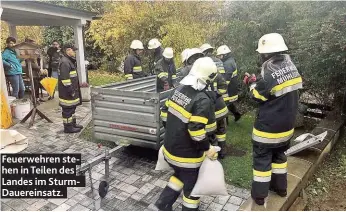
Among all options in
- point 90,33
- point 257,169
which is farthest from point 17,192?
point 90,33

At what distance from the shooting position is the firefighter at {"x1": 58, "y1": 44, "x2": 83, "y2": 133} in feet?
18.8

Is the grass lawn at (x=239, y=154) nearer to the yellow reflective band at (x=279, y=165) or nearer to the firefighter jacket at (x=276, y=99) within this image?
the yellow reflective band at (x=279, y=165)

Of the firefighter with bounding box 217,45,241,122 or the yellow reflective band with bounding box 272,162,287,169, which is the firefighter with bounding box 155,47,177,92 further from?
Result: the yellow reflective band with bounding box 272,162,287,169

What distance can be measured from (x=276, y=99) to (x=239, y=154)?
214cm

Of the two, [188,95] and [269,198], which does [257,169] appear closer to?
[269,198]

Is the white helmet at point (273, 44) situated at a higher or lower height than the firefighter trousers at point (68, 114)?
higher

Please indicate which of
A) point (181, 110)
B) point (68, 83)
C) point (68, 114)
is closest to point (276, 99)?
point (181, 110)

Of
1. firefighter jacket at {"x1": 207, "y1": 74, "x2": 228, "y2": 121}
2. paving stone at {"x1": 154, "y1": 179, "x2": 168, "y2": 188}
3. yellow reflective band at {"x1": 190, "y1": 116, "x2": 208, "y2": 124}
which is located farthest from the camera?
firefighter jacket at {"x1": 207, "y1": 74, "x2": 228, "y2": 121}

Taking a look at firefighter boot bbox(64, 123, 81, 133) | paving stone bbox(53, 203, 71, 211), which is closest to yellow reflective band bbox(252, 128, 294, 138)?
paving stone bbox(53, 203, 71, 211)

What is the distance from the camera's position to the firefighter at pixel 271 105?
10.2ft

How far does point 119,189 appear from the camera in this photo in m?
4.02

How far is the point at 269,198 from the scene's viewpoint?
3463mm

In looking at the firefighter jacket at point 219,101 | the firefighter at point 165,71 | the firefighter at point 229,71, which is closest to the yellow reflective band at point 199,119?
the firefighter jacket at point 219,101

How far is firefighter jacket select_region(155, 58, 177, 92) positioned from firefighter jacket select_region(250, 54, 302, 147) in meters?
2.64
